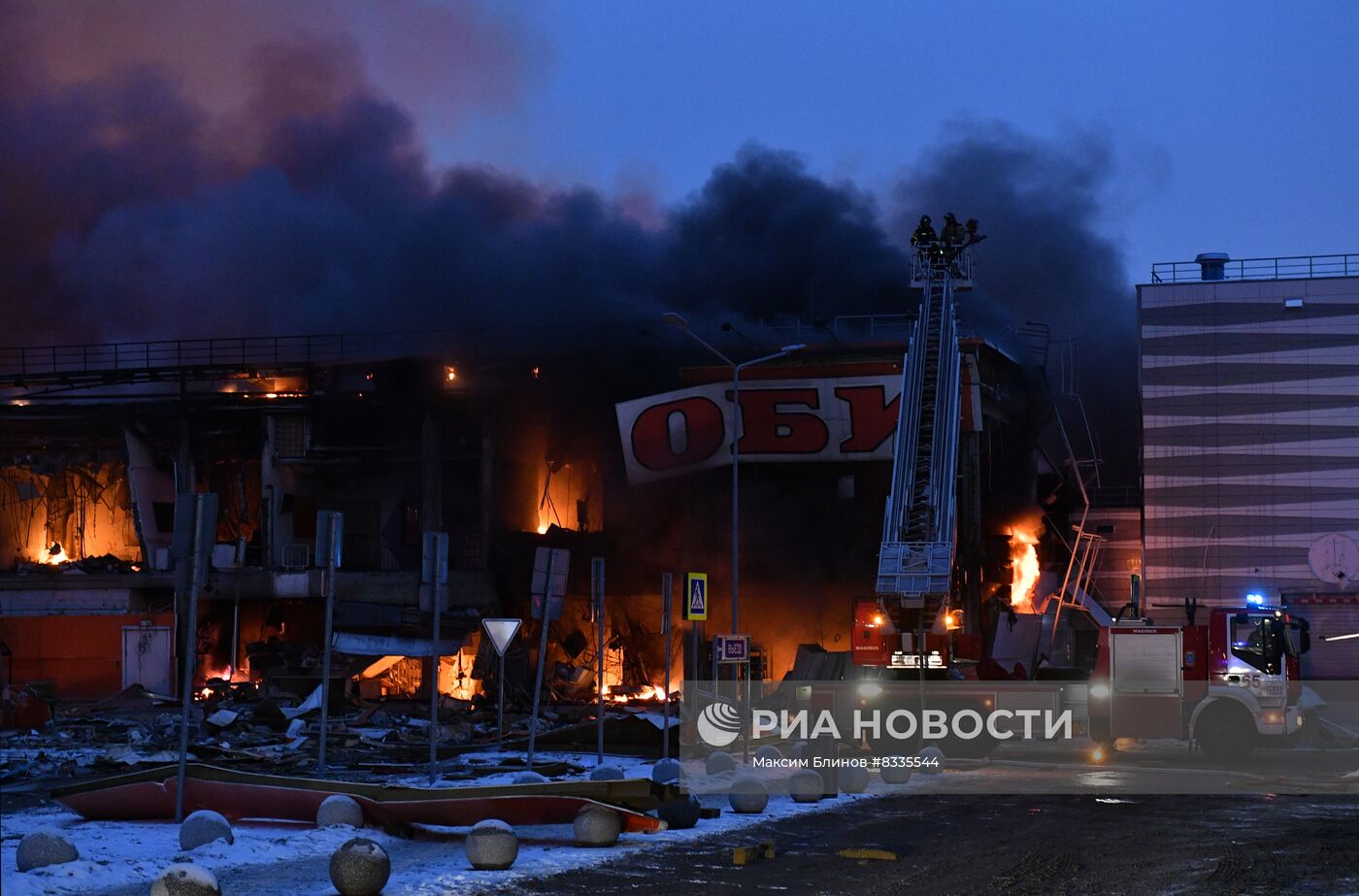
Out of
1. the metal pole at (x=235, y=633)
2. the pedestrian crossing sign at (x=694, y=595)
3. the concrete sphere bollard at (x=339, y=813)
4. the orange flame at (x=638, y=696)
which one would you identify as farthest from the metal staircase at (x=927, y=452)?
the metal pole at (x=235, y=633)

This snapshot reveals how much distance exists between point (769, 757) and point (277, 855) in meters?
12.2

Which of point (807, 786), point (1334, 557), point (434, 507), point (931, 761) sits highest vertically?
point (434, 507)

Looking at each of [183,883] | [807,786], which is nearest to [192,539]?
[183,883]

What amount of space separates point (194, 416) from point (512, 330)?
12.0 m

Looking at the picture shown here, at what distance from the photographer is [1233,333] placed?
1964 inches

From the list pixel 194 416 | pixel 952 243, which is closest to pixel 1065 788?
pixel 952 243

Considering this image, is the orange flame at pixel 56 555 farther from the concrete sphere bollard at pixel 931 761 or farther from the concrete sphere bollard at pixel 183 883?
the concrete sphere bollard at pixel 183 883

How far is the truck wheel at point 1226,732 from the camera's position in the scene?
89.1ft

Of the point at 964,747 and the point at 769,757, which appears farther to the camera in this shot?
the point at 964,747

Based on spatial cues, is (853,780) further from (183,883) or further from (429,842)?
(183,883)

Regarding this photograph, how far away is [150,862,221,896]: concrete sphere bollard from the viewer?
11375 mm

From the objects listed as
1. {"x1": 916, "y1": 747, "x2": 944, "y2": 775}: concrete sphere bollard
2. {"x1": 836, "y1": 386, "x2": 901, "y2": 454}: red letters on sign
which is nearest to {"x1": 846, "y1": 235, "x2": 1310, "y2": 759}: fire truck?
{"x1": 916, "y1": 747, "x2": 944, "y2": 775}: concrete sphere bollard

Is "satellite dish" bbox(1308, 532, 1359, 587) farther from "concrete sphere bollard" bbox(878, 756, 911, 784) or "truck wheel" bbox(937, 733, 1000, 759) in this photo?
"concrete sphere bollard" bbox(878, 756, 911, 784)

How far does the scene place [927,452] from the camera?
1548 inches
